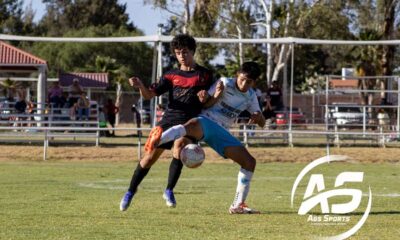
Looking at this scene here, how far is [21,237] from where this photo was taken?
9.20 metres

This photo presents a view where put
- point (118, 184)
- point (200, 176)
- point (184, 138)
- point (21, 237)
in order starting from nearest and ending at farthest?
1. point (21, 237)
2. point (184, 138)
3. point (118, 184)
4. point (200, 176)

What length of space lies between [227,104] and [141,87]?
42.0 inches

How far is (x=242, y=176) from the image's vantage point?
1203 cm

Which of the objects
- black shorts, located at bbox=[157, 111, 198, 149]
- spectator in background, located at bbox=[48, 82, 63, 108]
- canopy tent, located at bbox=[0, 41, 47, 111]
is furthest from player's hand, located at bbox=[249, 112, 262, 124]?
canopy tent, located at bbox=[0, 41, 47, 111]

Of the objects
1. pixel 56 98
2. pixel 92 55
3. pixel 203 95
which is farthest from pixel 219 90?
pixel 92 55

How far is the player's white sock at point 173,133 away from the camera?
11.4 metres

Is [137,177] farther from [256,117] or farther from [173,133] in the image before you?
[256,117]

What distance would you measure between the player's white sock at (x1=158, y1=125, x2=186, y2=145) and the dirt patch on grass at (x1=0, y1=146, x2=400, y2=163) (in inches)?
586

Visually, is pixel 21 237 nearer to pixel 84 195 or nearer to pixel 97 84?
pixel 84 195

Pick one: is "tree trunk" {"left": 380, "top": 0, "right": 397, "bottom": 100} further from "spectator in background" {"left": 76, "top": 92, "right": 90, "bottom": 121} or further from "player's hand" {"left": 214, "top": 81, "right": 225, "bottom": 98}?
"player's hand" {"left": 214, "top": 81, "right": 225, "bottom": 98}

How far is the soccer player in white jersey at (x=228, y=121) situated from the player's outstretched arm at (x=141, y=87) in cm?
63

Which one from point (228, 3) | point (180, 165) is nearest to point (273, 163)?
point (180, 165)

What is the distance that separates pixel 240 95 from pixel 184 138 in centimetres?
86

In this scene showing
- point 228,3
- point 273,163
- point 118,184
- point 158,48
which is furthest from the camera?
point 228,3
